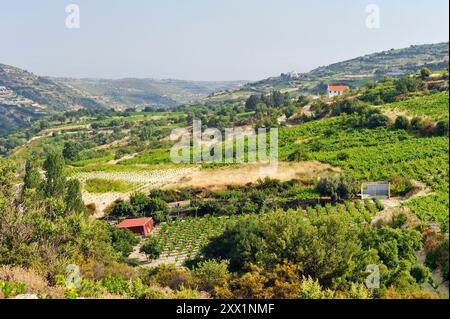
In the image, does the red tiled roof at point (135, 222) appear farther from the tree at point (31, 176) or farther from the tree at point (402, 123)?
the tree at point (402, 123)

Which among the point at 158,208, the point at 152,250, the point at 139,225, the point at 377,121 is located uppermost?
the point at 377,121

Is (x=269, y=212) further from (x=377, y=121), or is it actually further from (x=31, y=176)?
→ (x=377, y=121)

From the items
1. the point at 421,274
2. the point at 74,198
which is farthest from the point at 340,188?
the point at 74,198

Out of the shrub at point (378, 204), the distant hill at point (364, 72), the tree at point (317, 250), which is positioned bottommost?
the shrub at point (378, 204)

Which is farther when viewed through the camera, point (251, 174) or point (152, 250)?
point (251, 174)

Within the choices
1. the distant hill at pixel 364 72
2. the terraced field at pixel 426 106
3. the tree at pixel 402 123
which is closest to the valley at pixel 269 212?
the terraced field at pixel 426 106
